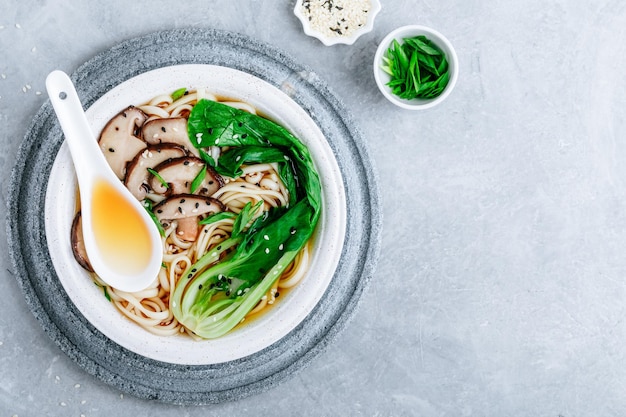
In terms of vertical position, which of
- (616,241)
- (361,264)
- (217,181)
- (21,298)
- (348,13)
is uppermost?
(348,13)

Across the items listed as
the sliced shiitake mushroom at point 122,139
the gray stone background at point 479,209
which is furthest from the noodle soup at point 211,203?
the gray stone background at point 479,209


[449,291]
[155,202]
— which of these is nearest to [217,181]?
[155,202]

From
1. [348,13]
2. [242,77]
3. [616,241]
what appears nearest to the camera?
[242,77]

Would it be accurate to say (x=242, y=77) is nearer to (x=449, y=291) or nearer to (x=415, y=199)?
(x=415, y=199)

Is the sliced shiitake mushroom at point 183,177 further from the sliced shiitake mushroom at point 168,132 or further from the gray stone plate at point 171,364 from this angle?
the gray stone plate at point 171,364

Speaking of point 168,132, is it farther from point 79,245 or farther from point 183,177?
point 79,245

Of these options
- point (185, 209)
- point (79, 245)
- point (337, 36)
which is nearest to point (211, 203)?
point (185, 209)
